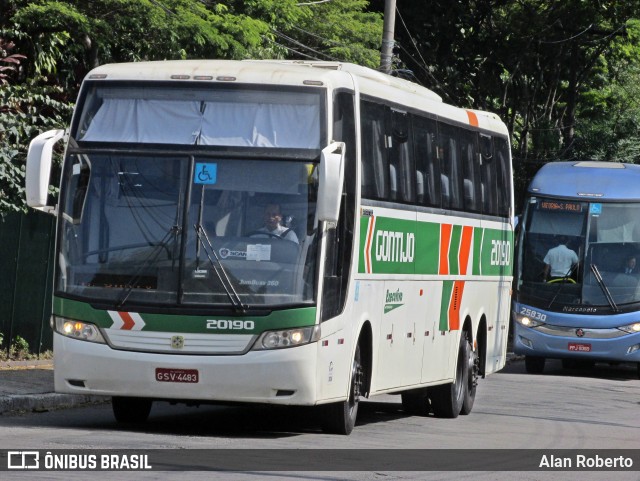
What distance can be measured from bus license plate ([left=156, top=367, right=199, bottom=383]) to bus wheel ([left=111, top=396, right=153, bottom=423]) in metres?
1.43

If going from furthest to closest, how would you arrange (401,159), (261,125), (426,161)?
(426,161) < (401,159) < (261,125)

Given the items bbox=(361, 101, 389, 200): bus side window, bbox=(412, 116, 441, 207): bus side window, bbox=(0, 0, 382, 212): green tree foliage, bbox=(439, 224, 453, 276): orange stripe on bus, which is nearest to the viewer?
bbox=(361, 101, 389, 200): bus side window

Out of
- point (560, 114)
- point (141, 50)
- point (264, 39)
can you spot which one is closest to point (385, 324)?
point (141, 50)

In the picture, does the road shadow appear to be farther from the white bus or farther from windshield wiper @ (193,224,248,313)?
windshield wiper @ (193,224,248,313)

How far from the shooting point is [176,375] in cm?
1221

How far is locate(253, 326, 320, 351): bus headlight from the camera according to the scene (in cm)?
1222

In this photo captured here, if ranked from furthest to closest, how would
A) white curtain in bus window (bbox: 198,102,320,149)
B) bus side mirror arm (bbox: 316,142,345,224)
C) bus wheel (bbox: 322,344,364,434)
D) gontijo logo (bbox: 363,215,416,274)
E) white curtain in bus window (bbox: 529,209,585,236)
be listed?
1. white curtain in bus window (bbox: 529,209,585,236)
2. gontijo logo (bbox: 363,215,416,274)
3. bus wheel (bbox: 322,344,364,434)
4. white curtain in bus window (bbox: 198,102,320,149)
5. bus side mirror arm (bbox: 316,142,345,224)

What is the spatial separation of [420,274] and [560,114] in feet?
89.4

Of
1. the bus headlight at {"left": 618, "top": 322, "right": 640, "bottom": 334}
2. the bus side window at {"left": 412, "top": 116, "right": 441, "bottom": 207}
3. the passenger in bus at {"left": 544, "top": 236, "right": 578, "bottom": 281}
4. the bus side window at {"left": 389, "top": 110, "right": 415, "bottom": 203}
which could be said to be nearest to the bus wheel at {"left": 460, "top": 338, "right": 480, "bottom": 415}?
the bus side window at {"left": 412, "top": 116, "right": 441, "bottom": 207}

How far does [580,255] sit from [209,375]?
49.4 ft

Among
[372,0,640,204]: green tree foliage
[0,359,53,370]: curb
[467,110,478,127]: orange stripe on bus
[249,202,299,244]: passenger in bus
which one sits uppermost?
[372,0,640,204]: green tree foliage

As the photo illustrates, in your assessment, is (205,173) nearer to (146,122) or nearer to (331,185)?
(146,122)

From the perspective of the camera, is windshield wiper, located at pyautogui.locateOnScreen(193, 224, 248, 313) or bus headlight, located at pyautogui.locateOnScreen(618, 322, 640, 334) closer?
windshield wiper, located at pyautogui.locateOnScreen(193, 224, 248, 313)

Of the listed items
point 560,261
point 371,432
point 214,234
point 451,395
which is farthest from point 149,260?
point 560,261
